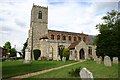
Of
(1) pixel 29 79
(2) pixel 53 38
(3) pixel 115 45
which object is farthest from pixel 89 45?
(1) pixel 29 79

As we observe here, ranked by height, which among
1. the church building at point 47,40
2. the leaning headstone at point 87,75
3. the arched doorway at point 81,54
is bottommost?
the arched doorway at point 81,54

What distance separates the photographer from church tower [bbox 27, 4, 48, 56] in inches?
1681

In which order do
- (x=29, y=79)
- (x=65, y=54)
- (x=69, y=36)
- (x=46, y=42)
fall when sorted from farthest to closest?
(x=69, y=36) → (x=46, y=42) → (x=65, y=54) → (x=29, y=79)

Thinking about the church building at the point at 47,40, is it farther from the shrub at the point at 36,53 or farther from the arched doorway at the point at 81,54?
the shrub at the point at 36,53

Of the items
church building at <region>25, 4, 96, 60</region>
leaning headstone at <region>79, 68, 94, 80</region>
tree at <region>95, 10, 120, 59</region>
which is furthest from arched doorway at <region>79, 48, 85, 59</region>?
leaning headstone at <region>79, 68, 94, 80</region>

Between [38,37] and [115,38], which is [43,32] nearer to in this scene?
[38,37]

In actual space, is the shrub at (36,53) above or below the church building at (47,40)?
below

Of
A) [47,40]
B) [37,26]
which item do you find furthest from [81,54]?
[37,26]

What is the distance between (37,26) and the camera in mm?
44250

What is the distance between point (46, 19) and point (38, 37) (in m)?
6.01

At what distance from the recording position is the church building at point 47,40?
139 feet

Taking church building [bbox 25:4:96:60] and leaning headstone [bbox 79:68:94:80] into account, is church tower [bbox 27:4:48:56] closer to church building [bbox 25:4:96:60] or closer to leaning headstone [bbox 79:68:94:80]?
church building [bbox 25:4:96:60]

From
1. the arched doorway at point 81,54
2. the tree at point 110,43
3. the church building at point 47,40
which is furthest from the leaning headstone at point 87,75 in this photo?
the arched doorway at point 81,54

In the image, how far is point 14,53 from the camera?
62969 millimetres
